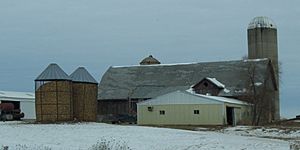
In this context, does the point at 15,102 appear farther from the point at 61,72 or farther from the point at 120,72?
the point at 61,72

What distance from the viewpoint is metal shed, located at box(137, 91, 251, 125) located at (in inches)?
2327

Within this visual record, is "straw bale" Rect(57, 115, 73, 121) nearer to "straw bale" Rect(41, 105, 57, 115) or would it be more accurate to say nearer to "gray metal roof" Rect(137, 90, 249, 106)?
"straw bale" Rect(41, 105, 57, 115)

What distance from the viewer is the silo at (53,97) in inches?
1970

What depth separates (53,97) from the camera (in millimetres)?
50469

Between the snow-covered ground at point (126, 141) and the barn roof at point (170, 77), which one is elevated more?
the barn roof at point (170, 77)

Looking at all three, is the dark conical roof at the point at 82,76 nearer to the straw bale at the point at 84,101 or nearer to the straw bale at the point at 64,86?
the straw bale at the point at 84,101

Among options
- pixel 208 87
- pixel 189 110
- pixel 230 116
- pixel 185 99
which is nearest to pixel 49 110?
pixel 185 99

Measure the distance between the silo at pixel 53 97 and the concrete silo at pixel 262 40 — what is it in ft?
116

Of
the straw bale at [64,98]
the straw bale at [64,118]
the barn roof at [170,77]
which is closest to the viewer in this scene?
the straw bale at [64,118]

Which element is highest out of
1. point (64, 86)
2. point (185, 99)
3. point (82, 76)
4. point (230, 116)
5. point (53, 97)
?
point (82, 76)

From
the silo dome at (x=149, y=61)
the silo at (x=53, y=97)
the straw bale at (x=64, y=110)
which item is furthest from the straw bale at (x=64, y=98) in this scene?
the silo dome at (x=149, y=61)

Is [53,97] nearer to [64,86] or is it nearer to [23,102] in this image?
[64,86]

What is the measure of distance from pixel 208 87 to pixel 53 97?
2512 centimetres

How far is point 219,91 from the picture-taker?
Result: 7044 centimetres
